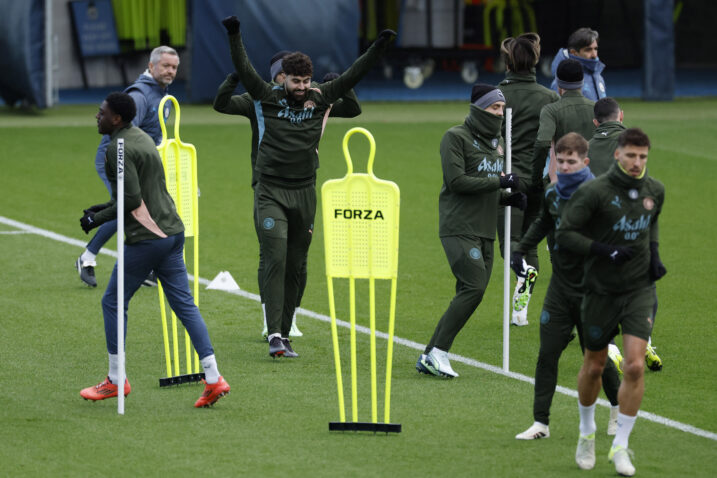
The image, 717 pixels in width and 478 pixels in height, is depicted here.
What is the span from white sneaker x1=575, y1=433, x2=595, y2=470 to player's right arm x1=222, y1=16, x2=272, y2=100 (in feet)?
11.8

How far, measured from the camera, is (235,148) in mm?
21812

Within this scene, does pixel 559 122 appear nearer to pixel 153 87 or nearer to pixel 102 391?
pixel 153 87

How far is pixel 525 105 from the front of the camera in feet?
34.6

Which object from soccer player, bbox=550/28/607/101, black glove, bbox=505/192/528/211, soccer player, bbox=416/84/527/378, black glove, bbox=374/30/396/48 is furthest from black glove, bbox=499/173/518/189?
soccer player, bbox=550/28/607/101

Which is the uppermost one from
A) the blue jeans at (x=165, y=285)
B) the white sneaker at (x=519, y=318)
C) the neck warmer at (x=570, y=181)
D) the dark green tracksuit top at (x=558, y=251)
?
the neck warmer at (x=570, y=181)

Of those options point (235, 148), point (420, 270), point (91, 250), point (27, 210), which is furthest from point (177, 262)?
point (235, 148)

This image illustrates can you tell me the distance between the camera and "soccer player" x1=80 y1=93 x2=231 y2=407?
7.93 m

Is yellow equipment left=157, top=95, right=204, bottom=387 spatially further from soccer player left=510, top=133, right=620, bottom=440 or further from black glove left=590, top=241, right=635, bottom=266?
black glove left=590, top=241, right=635, bottom=266

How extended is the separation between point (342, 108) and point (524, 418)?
303cm

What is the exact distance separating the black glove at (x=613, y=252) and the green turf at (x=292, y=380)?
3.80 ft

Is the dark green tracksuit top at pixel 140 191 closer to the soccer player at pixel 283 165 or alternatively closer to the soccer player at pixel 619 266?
the soccer player at pixel 283 165

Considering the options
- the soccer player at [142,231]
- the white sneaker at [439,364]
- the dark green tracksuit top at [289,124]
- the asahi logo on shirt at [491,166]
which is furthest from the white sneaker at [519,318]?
the soccer player at [142,231]

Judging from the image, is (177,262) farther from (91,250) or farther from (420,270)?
(420,270)

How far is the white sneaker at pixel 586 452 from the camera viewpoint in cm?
692
